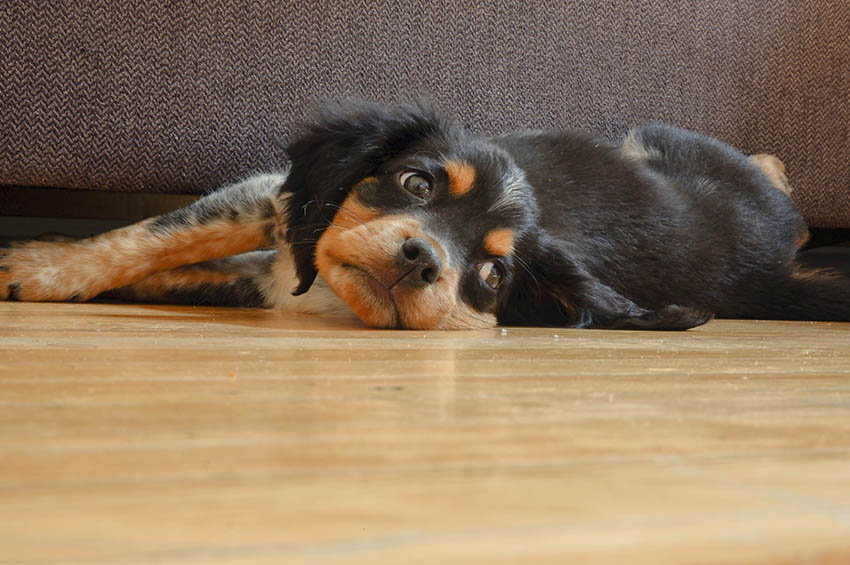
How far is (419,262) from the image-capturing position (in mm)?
1829

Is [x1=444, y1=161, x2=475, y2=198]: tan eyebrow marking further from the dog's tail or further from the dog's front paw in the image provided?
the dog's tail

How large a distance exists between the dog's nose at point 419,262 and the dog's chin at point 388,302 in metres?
0.02

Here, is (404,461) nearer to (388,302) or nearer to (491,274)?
(388,302)

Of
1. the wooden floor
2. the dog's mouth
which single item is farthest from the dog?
the wooden floor

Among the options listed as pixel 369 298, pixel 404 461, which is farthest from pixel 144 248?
pixel 404 461

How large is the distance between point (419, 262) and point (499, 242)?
10.8 inches

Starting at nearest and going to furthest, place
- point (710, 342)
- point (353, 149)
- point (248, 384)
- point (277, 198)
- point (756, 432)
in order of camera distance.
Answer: point (756, 432), point (248, 384), point (710, 342), point (353, 149), point (277, 198)

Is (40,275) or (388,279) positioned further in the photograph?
(40,275)

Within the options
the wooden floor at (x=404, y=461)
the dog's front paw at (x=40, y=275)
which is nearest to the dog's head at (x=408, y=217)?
the dog's front paw at (x=40, y=275)

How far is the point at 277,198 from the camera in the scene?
7.48 ft

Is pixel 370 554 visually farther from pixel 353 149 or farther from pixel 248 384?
pixel 353 149

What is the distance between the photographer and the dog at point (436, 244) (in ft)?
6.36

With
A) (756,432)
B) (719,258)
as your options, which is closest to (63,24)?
(719,258)

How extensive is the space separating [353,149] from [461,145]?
0.84ft
